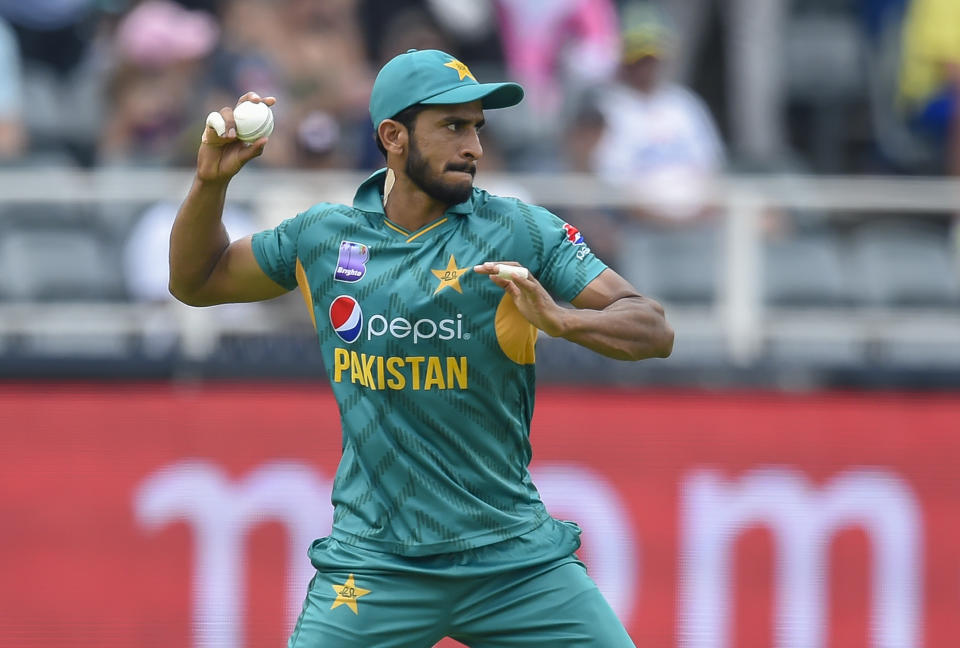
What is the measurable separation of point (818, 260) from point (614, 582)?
213 cm

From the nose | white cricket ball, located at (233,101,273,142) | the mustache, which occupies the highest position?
white cricket ball, located at (233,101,273,142)

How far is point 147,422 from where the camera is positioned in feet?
23.3

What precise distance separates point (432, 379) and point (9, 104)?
498 cm

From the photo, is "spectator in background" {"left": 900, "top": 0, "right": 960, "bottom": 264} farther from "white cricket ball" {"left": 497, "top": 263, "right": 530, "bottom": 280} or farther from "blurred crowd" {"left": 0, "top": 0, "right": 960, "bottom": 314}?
"white cricket ball" {"left": 497, "top": 263, "right": 530, "bottom": 280}

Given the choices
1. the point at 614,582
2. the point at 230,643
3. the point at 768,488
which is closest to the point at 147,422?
the point at 230,643

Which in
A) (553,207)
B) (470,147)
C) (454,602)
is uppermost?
(553,207)

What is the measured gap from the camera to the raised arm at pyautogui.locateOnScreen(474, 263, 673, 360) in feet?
13.2

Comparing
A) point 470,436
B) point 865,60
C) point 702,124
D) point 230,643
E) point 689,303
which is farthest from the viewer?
point 865,60

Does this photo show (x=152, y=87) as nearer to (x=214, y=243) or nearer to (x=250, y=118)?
(x=214, y=243)

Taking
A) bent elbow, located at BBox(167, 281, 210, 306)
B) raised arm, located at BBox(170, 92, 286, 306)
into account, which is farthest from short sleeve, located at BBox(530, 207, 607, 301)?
bent elbow, located at BBox(167, 281, 210, 306)

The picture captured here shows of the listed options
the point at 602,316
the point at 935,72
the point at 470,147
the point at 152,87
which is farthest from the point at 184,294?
the point at 935,72

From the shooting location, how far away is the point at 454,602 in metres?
4.43

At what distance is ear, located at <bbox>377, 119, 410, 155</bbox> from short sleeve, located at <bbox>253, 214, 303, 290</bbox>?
1.18 ft

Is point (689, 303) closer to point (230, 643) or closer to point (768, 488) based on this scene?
point (768, 488)
